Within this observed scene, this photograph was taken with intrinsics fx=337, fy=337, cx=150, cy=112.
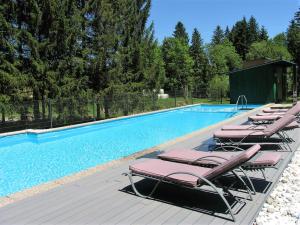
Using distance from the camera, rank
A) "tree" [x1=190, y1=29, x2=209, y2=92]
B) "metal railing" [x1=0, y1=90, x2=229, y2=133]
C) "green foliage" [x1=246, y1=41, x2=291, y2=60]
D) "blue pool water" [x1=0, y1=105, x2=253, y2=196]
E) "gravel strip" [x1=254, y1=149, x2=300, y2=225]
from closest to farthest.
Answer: "gravel strip" [x1=254, y1=149, x2=300, y2=225] → "blue pool water" [x1=0, y1=105, x2=253, y2=196] → "metal railing" [x1=0, y1=90, x2=229, y2=133] → "green foliage" [x1=246, y1=41, x2=291, y2=60] → "tree" [x1=190, y1=29, x2=209, y2=92]

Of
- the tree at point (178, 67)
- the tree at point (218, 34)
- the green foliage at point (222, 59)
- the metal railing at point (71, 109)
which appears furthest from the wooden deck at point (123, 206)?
the tree at point (218, 34)

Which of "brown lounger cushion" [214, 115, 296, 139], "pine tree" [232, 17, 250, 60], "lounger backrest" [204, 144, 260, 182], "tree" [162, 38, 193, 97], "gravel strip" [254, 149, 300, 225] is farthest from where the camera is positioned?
"pine tree" [232, 17, 250, 60]

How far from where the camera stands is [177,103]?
24.3 meters

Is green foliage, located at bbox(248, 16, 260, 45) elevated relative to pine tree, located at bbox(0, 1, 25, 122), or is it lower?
elevated

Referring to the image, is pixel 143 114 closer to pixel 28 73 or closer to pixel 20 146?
pixel 28 73

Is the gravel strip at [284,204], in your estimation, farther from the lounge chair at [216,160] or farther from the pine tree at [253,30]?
the pine tree at [253,30]

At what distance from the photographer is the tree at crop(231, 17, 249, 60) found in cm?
6322

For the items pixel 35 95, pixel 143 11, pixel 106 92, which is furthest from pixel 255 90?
pixel 35 95

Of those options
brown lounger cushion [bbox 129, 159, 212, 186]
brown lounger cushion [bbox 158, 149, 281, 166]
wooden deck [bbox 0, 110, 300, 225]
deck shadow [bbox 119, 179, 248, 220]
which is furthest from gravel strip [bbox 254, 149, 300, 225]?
brown lounger cushion [bbox 129, 159, 212, 186]

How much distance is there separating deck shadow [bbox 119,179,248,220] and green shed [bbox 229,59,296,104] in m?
20.1

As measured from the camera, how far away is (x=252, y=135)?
7.05 m

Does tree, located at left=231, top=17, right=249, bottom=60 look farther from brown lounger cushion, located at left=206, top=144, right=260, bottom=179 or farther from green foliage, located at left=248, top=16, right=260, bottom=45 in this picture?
brown lounger cushion, located at left=206, top=144, right=260, bottom=179

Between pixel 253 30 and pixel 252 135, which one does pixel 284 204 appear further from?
pixel 253 30

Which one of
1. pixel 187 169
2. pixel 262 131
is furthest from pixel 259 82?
pixel 187 169
